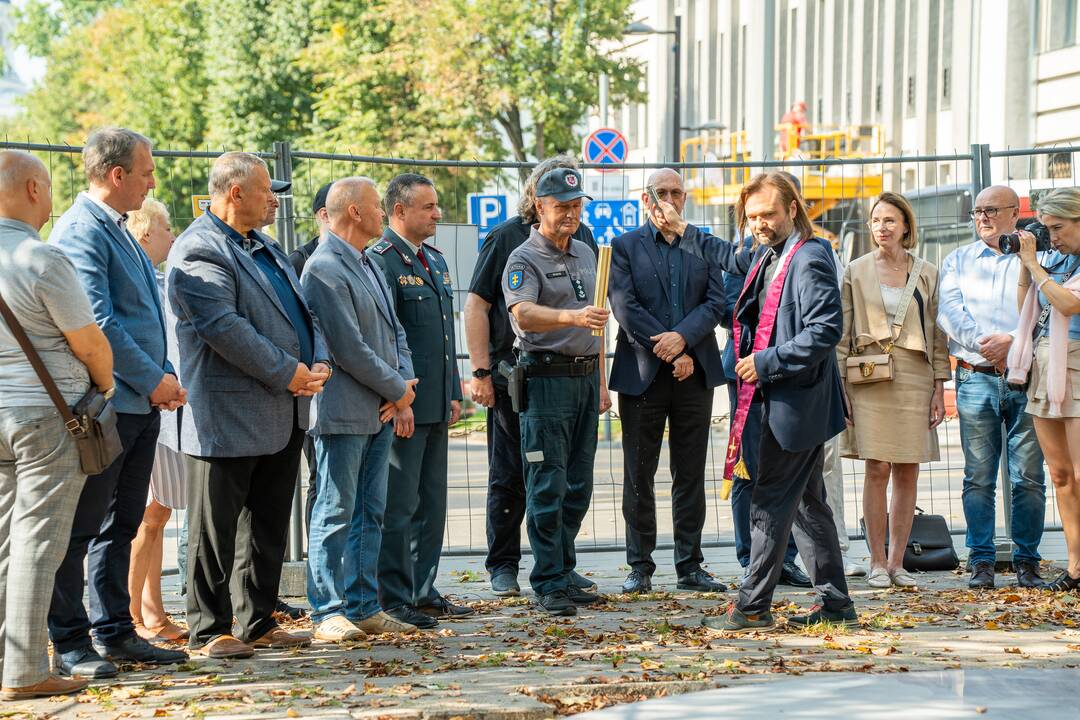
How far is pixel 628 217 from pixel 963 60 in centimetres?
2100

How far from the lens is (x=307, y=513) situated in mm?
8047

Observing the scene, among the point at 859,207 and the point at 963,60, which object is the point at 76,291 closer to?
the point at 859,207

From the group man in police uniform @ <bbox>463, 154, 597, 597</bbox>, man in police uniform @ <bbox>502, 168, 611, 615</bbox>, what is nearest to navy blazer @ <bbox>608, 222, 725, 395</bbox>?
man in police uniform @ <bbox>463, 154, 597, 597</bbox>

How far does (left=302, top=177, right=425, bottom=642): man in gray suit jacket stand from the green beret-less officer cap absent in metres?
0.98

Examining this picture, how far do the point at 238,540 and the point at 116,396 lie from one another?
91cm

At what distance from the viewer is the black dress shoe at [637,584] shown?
801 centimetres

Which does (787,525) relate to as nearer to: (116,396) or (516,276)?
(516,276)

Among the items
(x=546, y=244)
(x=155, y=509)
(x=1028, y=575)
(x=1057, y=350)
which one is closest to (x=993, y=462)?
(x=1028, y=575)

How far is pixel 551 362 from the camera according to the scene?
751 cm

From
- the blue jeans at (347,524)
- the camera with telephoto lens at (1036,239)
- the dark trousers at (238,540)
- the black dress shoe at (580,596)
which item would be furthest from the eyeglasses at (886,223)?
the dark trousers at (238,540)

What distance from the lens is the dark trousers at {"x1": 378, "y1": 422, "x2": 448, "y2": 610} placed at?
7145 millimetres

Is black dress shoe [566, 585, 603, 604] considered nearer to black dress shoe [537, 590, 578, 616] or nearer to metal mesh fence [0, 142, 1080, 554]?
black dress shoe [537, 590, 578, 616]

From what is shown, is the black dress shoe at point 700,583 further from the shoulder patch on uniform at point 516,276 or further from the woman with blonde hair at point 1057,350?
the shoulder patch on uniform at point 516,276

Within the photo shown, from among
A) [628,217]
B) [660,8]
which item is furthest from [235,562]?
[660,8]
